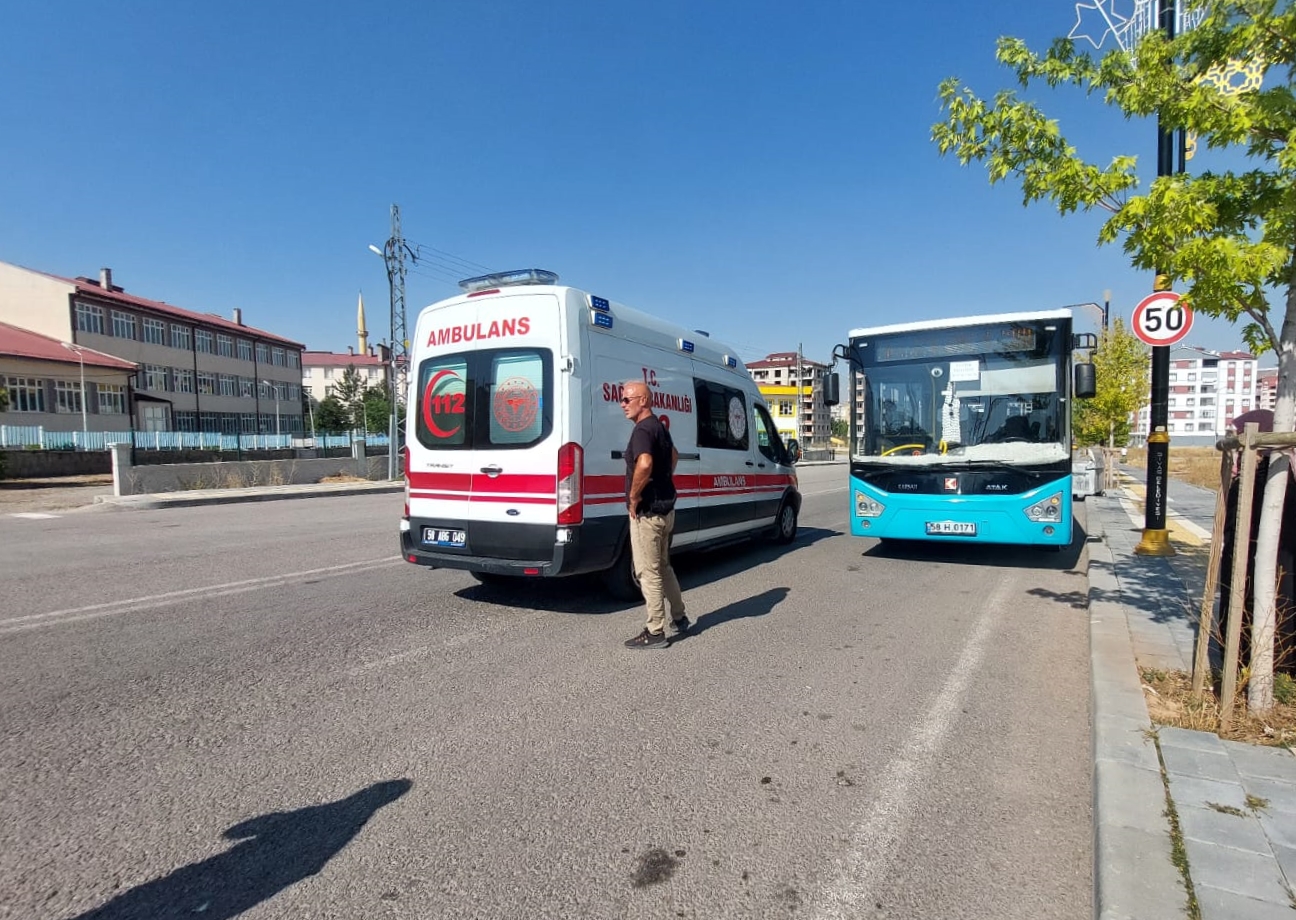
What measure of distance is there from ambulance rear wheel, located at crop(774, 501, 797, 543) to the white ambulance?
2.90 metres

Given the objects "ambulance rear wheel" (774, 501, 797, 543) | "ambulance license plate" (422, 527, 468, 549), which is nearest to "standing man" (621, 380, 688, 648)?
"ambulance license plate" (422, 527, 468, 549)

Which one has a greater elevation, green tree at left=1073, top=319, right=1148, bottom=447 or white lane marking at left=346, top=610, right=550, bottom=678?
green tree at left=1073, top=319, right=1148, bottom=447

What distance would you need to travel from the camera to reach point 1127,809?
2.63 meters

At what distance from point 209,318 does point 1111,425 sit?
6247cm

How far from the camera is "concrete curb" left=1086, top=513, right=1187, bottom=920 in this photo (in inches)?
84.7

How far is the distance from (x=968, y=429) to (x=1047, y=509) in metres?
1.22

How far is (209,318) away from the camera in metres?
57.0

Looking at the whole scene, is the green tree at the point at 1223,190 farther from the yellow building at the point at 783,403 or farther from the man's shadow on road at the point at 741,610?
the yellow building at the point at 783,403

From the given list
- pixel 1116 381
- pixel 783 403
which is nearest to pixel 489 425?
pixel 1116 381

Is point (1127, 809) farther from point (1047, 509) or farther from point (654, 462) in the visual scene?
point (1047, 509)

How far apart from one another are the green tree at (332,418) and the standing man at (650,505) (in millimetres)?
82950

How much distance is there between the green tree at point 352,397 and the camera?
3220 inches

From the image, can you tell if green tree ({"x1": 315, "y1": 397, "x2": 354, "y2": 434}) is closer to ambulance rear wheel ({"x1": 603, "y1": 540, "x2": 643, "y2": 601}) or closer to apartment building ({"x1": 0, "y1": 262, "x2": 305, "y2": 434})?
apartment building ({"x1": 0, "y1": 262, "x2": 305, "y2": 434})

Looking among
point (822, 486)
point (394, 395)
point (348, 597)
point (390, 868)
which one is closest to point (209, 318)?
point (394, 395)
